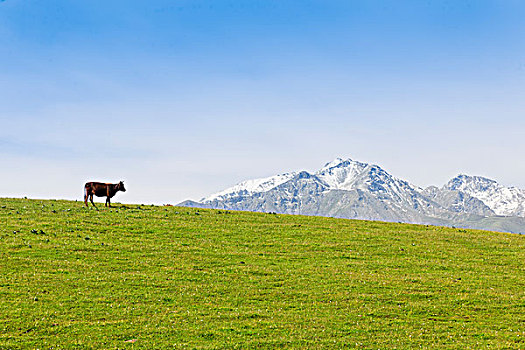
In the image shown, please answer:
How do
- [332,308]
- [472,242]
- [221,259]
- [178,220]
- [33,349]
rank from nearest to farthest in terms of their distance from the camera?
[33,349], [332,308], [221,259], [472,242], [178,220]

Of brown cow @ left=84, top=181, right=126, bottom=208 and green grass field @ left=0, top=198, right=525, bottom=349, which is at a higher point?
brown cow @ left=84, top=181, right=126, bottom=208

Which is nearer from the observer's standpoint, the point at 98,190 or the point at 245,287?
the point at 245,287

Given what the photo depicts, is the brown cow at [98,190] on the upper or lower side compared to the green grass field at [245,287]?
upper

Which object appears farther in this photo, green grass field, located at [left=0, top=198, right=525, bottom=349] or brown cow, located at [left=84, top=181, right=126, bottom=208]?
brown cow, located at [left=84, top=181, right=126, bottom=208]

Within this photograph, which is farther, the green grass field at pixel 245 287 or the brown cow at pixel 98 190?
the brown cow at pixel 98 190

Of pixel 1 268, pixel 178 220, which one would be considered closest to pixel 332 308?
pixel 1 268

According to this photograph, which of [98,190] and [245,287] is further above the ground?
[98,190]

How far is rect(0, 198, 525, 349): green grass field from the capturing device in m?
20.7

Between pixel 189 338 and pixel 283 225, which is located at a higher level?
pixel 283 225

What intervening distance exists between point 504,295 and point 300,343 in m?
16.6

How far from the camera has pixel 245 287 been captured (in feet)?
92.1

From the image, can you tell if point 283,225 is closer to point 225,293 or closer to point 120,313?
point 225,293

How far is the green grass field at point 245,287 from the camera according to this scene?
67.8 feet

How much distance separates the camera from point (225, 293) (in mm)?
26984
